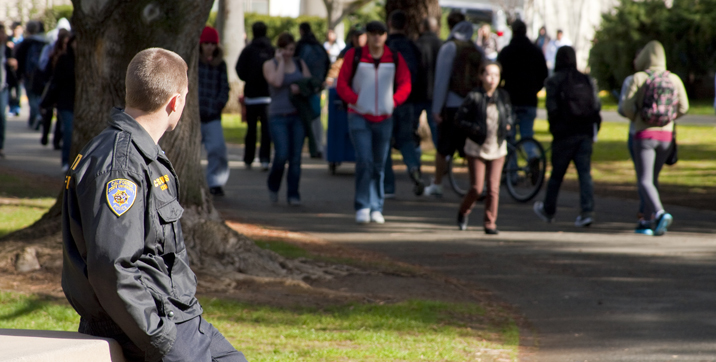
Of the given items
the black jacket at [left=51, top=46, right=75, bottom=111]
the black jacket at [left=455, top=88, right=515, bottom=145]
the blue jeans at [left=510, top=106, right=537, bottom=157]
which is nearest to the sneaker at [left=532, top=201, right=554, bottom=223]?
Answer: the black jacket at [left=455, top=88, right=515, bottom=145]

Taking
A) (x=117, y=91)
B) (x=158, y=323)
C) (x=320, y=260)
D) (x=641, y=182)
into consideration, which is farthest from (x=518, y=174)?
(x=158, y=323)

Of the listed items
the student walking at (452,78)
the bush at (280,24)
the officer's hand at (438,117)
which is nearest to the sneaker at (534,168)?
the student walking at (452,78)

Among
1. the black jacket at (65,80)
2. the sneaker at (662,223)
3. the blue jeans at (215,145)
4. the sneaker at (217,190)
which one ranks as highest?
the black jacket at (65,80)

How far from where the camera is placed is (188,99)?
268 inches

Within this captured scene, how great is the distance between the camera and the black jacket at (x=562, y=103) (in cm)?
905

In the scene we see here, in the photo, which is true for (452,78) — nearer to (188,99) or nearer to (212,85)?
(212,85)

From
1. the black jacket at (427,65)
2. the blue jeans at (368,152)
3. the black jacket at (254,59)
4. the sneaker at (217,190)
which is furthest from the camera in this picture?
the black jacket at (254,59)

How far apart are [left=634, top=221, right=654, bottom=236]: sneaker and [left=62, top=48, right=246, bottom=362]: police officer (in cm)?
665

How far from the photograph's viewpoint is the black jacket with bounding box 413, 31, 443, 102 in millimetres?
11414

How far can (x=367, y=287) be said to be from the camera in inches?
252

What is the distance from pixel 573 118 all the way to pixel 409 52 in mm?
2668

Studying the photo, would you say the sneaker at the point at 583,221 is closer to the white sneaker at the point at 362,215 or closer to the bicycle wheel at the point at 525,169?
the bicycle wheel at the point at 525,169

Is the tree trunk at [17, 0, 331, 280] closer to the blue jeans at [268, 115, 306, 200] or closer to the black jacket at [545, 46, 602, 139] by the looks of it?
the blue jeans at [268, 115, 306, 200]

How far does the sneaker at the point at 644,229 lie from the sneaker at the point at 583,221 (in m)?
0.49
